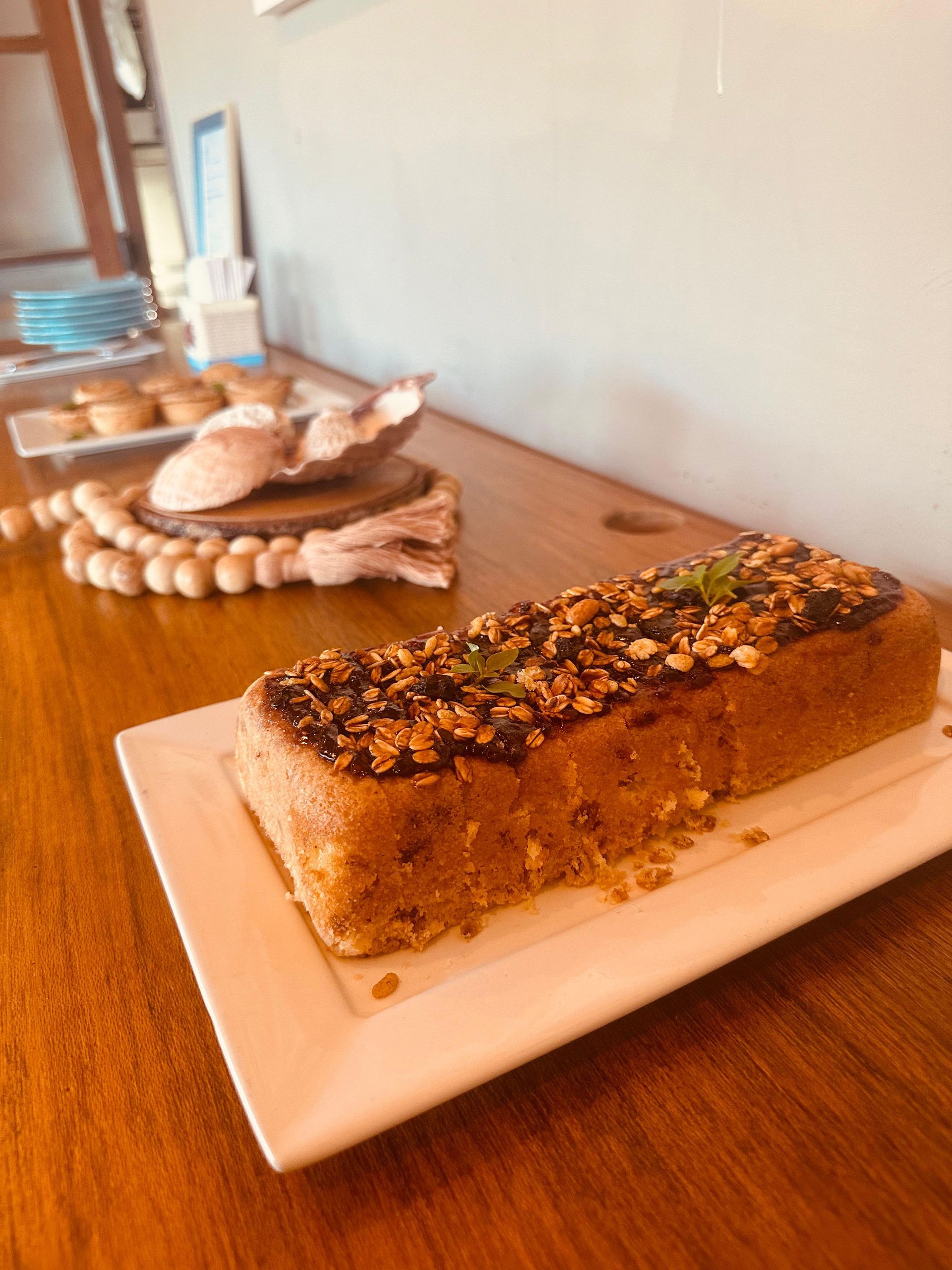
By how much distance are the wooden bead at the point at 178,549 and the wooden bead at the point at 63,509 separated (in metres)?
0.22

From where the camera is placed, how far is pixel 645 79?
997 millimetres

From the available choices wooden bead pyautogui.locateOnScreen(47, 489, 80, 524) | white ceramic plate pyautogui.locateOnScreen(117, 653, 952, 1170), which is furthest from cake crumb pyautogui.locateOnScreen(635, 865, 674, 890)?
wooden bead pyautogui.locateOnScreen(47, 489, 80, 524)

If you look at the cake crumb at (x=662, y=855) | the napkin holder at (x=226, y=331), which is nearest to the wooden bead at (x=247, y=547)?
the cake crumb at (x=662, y=855)

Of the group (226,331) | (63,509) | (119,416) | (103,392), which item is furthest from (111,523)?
(226,331)

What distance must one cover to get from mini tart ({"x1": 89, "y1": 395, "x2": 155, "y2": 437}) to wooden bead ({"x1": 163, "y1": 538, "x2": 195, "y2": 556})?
1.78ft

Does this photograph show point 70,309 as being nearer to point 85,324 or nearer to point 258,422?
point 85,324

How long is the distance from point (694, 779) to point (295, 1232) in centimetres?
32

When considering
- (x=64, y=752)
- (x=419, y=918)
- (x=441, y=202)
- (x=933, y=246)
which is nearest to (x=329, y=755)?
(x=419, y=918)

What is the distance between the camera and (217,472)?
1014mm

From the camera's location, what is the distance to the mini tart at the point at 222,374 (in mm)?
1648

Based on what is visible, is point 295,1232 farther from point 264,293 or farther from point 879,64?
point 264,293

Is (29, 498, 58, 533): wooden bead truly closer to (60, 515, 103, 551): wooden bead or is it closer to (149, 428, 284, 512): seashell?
(60, 515, 103, 551): wooden bead

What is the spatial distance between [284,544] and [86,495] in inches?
12.5

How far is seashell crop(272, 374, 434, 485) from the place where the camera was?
1.03 meters
